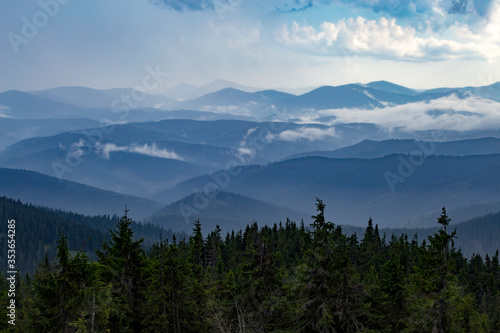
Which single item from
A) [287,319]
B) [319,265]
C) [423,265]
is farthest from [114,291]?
[423,265]

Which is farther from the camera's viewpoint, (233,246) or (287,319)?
(233,246)

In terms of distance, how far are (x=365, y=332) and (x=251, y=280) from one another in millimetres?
8083

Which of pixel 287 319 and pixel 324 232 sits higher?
pixel 324 232

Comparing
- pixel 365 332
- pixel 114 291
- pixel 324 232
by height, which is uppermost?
pixel 324 232

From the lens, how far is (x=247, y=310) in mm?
31125

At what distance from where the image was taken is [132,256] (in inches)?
1335

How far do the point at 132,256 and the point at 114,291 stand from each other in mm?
4219

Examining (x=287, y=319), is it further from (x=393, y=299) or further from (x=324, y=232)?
(x=393, y=299)

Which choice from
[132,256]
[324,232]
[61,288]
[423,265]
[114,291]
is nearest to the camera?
[61,288]

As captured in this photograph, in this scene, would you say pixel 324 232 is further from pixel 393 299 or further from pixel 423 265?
pixel 393 299

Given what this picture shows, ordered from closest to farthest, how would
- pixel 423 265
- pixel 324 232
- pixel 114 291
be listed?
1. pixel 324 232
2. pixel 423 265
3. pixel 114 291

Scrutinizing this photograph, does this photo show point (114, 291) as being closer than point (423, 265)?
No

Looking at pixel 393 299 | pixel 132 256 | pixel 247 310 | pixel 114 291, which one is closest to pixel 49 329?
pixel 114 291

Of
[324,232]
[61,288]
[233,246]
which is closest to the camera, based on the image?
[61,288]
